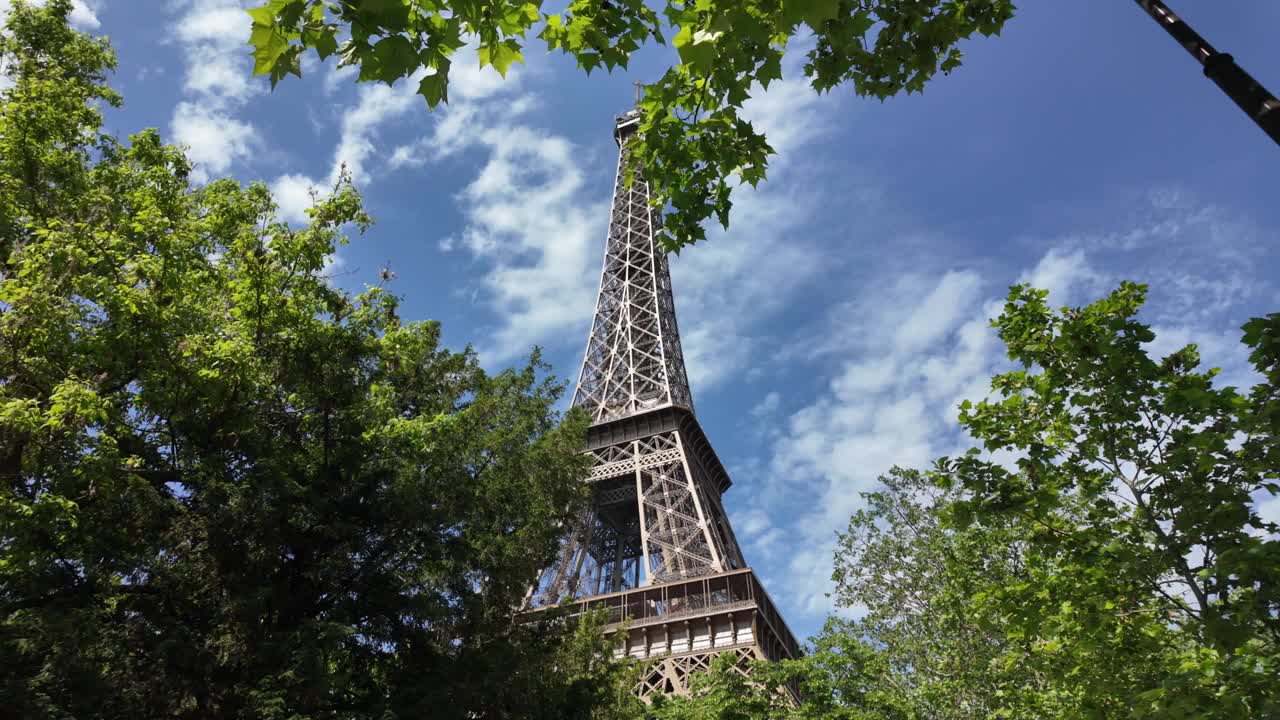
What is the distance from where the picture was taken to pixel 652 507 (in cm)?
3434

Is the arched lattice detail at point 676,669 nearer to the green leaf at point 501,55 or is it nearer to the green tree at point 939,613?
the green tree at point 939,613

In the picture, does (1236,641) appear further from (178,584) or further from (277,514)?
(178,584)

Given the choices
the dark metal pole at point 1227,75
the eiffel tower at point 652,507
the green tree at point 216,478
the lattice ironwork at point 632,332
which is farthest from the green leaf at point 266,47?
the lattice ironwork at point 632,332

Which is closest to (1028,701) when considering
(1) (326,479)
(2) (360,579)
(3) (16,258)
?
(2) (360,579)

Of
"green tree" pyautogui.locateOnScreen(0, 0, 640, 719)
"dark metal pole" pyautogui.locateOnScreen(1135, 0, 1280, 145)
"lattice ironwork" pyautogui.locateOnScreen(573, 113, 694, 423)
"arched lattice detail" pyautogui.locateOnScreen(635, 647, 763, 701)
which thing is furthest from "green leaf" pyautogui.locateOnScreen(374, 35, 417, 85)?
"lattice ironwork" pyautogui.locateOnScreen(573, 113, 694, 423)

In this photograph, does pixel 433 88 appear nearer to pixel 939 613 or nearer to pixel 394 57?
pixel 394 57

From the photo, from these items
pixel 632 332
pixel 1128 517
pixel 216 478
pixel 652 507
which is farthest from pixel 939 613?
pixel 632 332

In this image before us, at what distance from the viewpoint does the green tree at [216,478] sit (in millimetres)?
7246

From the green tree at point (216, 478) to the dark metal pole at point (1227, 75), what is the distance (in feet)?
26.8

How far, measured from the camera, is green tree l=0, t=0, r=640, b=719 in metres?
7.25

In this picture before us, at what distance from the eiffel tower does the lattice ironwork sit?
10 centimetres

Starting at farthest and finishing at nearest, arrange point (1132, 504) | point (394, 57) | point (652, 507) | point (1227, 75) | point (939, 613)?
1. point (652, 507)
2. point (939, 613)
3. point (1132, 504)
4. point (394, 57)
5. point (1227, 75)

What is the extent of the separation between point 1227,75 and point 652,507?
32428 mm

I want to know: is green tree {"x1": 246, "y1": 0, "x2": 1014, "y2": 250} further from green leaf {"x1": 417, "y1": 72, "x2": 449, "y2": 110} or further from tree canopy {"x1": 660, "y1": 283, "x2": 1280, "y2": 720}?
tree canopy {"x1": 660, "y1": 283, "x2": 1280, "y2": 720}
